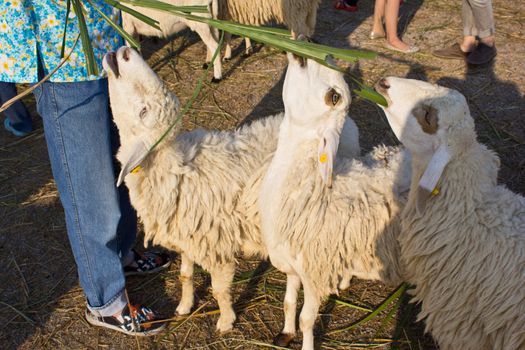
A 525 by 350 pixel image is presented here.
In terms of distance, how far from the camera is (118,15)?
246 centimetres

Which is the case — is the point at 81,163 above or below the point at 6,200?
above

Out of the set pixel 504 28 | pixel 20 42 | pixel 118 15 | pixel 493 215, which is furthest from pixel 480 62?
pixel 20 42

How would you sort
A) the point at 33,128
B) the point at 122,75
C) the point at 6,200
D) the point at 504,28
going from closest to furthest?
the point at 122,75, the point at 6,200, the point at 33,128, the point at 504,28

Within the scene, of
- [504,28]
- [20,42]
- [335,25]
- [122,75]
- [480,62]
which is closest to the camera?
[20,42]

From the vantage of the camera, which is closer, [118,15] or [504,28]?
[118,15]

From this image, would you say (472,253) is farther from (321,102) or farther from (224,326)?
(224,326)

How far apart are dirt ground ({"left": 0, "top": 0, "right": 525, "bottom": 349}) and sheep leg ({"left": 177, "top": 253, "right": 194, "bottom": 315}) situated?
0.06 meters

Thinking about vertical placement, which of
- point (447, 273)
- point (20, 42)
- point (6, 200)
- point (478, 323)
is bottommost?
point (6, 200)

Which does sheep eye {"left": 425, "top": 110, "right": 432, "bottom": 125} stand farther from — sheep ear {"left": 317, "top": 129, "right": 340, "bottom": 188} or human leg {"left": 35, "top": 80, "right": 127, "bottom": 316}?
human leg {"left": 35, "top": 80, "right": 127, "bottom": 316}

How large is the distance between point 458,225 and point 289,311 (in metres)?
1.12

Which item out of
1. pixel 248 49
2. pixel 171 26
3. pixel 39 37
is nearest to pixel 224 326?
pixel 39 37

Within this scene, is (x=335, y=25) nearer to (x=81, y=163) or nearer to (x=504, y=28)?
(x=504, y=28)

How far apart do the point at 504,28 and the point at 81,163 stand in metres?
5.56

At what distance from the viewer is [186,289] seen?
10.2 feet
